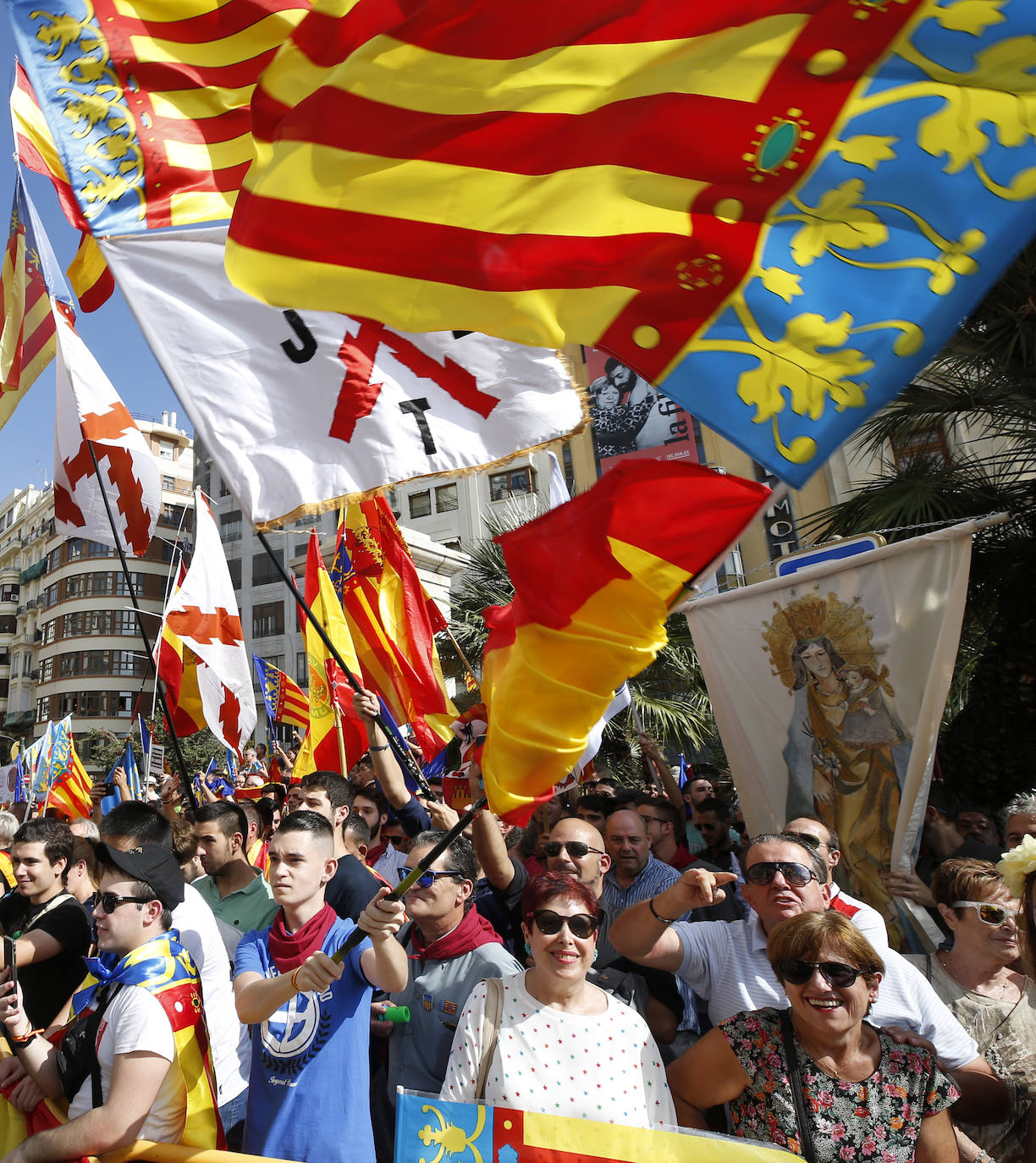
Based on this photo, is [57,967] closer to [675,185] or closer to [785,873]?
[785,873]

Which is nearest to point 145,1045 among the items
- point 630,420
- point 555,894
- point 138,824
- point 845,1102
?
point 555,894

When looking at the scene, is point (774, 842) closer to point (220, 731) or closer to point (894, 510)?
point (894, 510)

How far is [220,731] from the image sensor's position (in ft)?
26.4

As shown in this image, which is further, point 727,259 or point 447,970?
point 447,970

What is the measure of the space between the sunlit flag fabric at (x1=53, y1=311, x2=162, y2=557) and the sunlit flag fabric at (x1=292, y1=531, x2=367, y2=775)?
1519 millimetres

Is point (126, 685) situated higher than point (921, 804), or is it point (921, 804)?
point (921, 804)

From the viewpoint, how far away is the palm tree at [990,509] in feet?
22.1

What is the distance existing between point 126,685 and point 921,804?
58.7 metres

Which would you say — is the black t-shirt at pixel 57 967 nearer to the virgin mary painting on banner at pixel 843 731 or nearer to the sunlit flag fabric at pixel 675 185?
the sunlit flag fabric at pixel 675 185

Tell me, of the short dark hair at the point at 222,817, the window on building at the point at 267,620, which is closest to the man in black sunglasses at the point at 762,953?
the short dark hair at the point at 222,817

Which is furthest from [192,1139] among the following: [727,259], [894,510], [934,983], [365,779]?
[365,779]

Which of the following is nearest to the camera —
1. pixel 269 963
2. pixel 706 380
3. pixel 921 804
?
pixel 706 380

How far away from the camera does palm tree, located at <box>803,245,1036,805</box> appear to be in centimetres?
673

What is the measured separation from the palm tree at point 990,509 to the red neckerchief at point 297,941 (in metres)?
5.07
